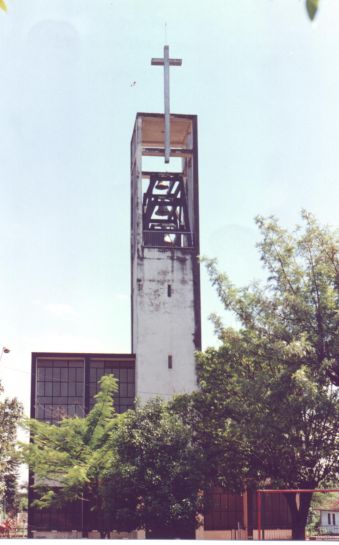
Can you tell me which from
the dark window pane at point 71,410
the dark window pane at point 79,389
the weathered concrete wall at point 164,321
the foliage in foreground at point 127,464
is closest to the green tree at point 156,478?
the foliage in foreground at point 127,464

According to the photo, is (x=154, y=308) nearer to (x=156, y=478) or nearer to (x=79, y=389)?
(x=79, y=389)

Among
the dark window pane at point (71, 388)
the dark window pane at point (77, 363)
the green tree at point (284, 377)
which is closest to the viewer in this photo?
the green tree at point (284, 377)

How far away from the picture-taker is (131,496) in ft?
94.8

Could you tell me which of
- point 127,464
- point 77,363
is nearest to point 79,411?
point 77,363

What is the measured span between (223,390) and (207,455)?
322 cm

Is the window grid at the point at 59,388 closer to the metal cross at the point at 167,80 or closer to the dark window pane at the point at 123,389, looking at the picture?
the dark window pane at the point at 123,389

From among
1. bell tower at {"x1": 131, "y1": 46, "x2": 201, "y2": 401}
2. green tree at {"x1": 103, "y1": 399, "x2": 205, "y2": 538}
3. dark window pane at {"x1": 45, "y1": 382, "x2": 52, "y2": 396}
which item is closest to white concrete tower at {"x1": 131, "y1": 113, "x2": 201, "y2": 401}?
bell tower at {"x1": 131, "y1": 46, "x2": 201, "y2": 401}

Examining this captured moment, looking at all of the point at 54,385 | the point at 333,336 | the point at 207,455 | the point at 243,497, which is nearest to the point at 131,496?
the point at 207,455

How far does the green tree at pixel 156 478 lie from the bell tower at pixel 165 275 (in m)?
15.2

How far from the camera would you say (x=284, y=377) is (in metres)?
27.1

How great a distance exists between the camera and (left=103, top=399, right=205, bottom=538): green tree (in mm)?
28047

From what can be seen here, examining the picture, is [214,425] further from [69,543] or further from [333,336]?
[69,543]

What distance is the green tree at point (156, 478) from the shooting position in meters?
28.0

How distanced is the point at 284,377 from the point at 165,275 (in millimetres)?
21406
